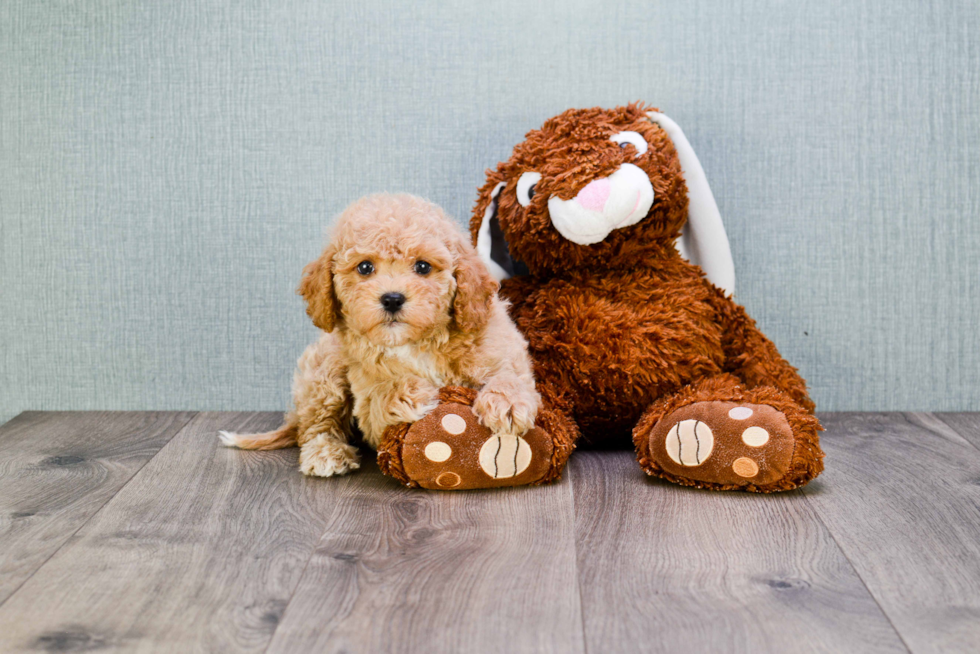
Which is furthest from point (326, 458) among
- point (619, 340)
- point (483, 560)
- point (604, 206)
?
point (604, 206)

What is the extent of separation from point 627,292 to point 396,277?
1.65ft

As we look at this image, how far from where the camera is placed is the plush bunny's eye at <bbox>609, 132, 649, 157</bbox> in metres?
1.63

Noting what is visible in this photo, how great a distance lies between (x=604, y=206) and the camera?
1.55 metres

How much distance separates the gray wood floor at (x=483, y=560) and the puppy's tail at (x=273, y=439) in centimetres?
6

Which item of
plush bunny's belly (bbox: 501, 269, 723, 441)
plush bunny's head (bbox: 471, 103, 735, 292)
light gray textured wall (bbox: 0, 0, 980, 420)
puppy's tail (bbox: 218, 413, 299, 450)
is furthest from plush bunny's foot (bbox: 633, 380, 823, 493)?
puppy's tail (bbox: 218, 413, 299, 450)

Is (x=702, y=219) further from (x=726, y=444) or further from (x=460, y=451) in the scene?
(x=460, y=451)

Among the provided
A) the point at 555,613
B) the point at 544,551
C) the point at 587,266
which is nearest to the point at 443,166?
the point at 587,266

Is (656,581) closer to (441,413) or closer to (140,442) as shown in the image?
(441,413)

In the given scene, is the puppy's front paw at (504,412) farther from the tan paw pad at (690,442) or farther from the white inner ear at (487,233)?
the white inner ear at (487,233)

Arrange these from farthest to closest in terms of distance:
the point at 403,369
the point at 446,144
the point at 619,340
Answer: the point at 446,144
the point at 619,340
the point at 403,369

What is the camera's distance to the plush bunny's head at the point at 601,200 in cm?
157

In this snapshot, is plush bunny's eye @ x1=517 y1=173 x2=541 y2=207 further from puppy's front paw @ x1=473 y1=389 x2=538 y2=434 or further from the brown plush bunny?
puppy's front paw @ x1=473 y1=389 x2=538 y2=434

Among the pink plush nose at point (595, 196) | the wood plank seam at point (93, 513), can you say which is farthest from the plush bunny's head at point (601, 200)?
the wood plank seam at point (93, 513)

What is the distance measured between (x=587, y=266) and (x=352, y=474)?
2.03 ft
